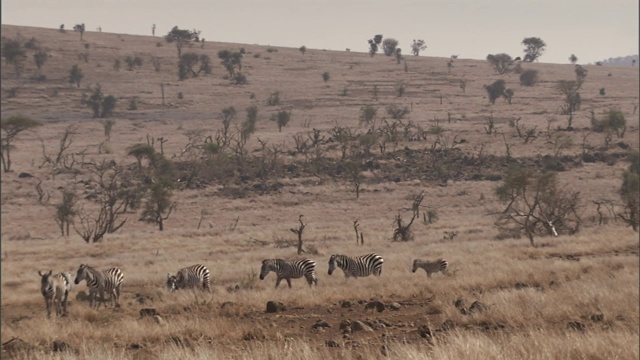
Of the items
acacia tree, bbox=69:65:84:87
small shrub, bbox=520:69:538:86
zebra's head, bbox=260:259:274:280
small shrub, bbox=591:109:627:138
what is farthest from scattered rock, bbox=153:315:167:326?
small shrub, bbox=520:69:538:86

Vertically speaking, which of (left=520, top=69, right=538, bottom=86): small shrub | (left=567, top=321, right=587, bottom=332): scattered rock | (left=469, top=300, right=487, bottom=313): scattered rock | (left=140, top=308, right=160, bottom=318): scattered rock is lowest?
(left=140, top=308, right=160, bottom=318): scattered rock

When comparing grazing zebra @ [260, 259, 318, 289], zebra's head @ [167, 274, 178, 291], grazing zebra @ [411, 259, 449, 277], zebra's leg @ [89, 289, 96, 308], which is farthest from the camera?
grazing zebra @ [411, 259, 449, 277]

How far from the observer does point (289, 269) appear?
65.3 ft

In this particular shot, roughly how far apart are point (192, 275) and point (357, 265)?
5.16m

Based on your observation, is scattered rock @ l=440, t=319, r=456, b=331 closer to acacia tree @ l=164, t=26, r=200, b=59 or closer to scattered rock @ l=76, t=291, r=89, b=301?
scattered rock @ l=76, t=291, r=89, b=301

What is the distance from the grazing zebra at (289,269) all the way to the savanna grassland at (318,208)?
1.80ft

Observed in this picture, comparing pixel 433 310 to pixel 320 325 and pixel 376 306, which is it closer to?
pixel 376 306

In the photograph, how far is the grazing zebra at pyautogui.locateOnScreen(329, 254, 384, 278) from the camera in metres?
20.7

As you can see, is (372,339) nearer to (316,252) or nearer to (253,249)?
(316,252)

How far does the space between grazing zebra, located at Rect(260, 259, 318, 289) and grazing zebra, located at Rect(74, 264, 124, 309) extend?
4.24 m

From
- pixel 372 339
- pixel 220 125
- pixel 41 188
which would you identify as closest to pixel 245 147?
pixel 220 125

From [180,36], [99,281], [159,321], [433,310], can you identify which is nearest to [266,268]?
[99,281]

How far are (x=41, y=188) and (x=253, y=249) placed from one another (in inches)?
1232

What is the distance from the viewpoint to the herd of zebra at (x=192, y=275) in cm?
1647
